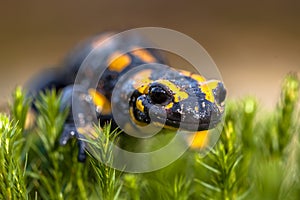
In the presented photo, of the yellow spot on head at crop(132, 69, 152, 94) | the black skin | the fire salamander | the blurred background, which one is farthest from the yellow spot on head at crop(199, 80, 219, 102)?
the blurred background

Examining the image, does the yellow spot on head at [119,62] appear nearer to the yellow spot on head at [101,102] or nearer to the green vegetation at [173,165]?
the yellow spot on head at [101,102]

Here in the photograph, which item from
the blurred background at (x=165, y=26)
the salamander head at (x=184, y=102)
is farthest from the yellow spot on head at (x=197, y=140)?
the blurred background at (x=165, y=26)

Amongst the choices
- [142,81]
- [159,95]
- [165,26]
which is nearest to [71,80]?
[142,81]

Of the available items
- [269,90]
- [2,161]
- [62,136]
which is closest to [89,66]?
[62,136]

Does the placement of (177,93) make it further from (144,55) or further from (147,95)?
(144,55)

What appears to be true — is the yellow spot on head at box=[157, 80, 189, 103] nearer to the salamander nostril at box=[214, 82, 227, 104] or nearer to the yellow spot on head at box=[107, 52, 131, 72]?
the salamander nostril at box=[214, 82, 227, 104]

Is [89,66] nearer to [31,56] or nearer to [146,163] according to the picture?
[146,163]
